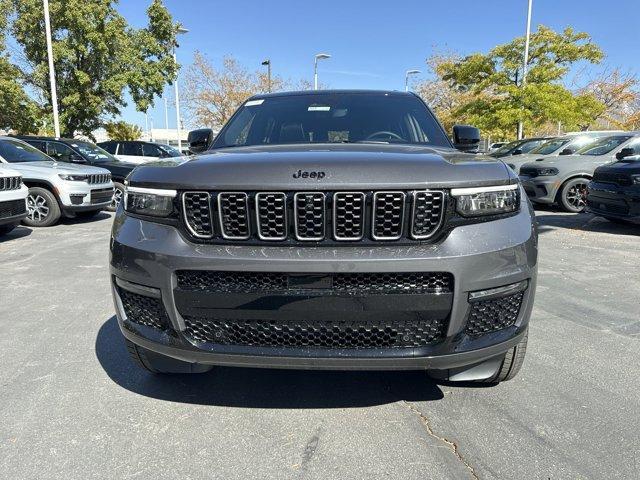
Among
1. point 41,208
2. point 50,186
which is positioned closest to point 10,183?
point 50,186

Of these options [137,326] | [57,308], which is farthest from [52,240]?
[137,326]

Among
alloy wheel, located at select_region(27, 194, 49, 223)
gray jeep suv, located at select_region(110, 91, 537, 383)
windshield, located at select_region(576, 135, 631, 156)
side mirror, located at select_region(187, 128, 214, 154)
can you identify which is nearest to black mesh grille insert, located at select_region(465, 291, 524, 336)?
gray jeep suv, located at select_region(110, 91, 537, 383)

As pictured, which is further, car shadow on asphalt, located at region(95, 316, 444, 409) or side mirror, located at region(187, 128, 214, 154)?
side mirror, located at region(187, 128, 214, 154)

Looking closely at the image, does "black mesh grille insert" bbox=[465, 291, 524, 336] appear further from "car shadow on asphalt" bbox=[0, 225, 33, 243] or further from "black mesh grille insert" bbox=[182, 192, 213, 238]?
"car shadow on asphalt" bbox=[0, 225, 33, 243]

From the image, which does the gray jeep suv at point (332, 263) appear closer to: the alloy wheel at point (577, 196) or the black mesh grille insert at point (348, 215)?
the black mesh grille insert at point (348, 215)

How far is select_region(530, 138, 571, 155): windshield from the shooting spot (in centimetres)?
1169

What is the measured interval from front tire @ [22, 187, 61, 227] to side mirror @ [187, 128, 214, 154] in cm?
653

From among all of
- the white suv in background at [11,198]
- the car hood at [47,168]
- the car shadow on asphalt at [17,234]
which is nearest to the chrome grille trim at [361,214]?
the white suv in background at [11,198]

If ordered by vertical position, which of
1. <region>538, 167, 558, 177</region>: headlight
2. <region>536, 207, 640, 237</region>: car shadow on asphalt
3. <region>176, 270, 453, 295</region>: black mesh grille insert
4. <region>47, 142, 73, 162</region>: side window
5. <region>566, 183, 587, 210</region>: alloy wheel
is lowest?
<region>536, 207, 640, 237</region>: car shadow on asphalt

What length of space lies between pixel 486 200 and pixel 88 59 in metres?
23.3

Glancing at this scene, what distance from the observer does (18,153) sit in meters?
9.34

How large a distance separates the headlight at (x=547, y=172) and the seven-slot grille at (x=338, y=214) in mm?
9398

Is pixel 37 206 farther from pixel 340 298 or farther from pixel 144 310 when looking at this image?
pixel 340 298

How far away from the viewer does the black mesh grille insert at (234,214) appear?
6.88 feet
